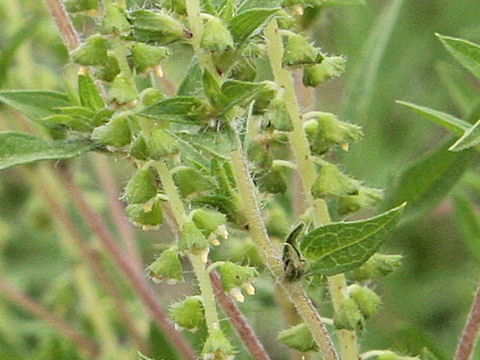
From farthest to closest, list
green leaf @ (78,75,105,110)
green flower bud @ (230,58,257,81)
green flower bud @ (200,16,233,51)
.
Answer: green leaf @ (78,75,105,110)
green flower bud @ (230,58,257,81)
green flower bud @ (200,16,233,51)

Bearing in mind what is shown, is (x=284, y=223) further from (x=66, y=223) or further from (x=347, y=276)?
(x=66, y=223)

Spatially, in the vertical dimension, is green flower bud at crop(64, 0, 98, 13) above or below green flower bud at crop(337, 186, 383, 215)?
above

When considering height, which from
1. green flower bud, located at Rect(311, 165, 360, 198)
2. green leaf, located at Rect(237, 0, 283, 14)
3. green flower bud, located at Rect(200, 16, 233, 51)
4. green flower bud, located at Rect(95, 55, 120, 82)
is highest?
green leaf, located at Rect(237, 0, 283, 14)

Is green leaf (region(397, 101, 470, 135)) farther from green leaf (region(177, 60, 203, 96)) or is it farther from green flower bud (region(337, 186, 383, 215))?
green leaf (region(177, 60, 203, 96))

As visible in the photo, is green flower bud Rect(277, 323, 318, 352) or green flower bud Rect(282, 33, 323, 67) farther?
green flower bud Rect(277, 323, 318, 352)

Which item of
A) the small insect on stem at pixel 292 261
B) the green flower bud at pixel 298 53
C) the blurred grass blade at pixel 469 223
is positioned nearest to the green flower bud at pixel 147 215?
the small insect on stem at pixel 292 261

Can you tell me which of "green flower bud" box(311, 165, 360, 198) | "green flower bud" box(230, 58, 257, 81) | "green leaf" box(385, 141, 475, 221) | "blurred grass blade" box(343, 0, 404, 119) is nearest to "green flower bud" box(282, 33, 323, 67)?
"green flower bud" box(230, 58, 257, 81)

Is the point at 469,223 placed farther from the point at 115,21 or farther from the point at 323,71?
the point at 115,21

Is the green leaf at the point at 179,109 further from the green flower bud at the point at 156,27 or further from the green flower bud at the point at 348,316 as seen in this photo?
the green flower bud at the point at 348,316
